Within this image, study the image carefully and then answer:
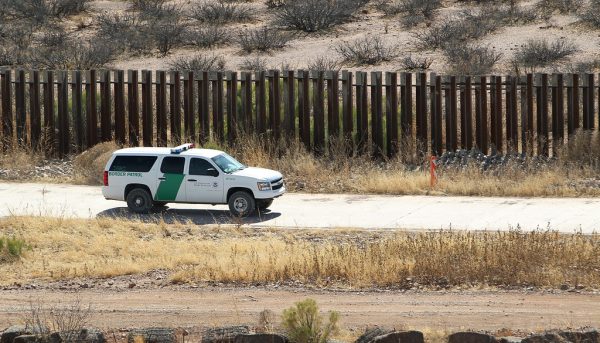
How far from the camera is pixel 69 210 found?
85.7 feet

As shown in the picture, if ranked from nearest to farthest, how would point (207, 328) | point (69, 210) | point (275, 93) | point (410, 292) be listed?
point (207, 328) → point (410, 292) → point (69, 210) → point (275, 93)

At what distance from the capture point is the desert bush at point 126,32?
45.9 metres

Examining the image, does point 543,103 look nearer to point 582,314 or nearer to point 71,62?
point 582,314

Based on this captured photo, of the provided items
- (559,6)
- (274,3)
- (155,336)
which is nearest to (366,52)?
(559,6)

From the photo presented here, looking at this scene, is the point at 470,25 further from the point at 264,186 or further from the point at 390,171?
the point at 264,186

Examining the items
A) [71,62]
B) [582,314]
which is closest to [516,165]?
[582,314]

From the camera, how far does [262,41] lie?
44562 mm

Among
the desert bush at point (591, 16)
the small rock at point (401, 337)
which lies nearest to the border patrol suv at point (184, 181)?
the small rock at point (401, 337)

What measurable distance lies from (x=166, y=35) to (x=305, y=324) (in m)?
32.5

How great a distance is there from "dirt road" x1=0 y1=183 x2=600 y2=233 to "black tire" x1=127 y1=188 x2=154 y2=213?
0.33 meters

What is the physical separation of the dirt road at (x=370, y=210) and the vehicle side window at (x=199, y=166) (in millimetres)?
888

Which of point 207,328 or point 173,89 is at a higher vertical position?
point 173,89

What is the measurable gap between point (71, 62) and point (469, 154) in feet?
58.5

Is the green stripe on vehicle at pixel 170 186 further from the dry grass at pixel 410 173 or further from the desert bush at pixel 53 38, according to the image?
the desert bush at pixel 53 38
